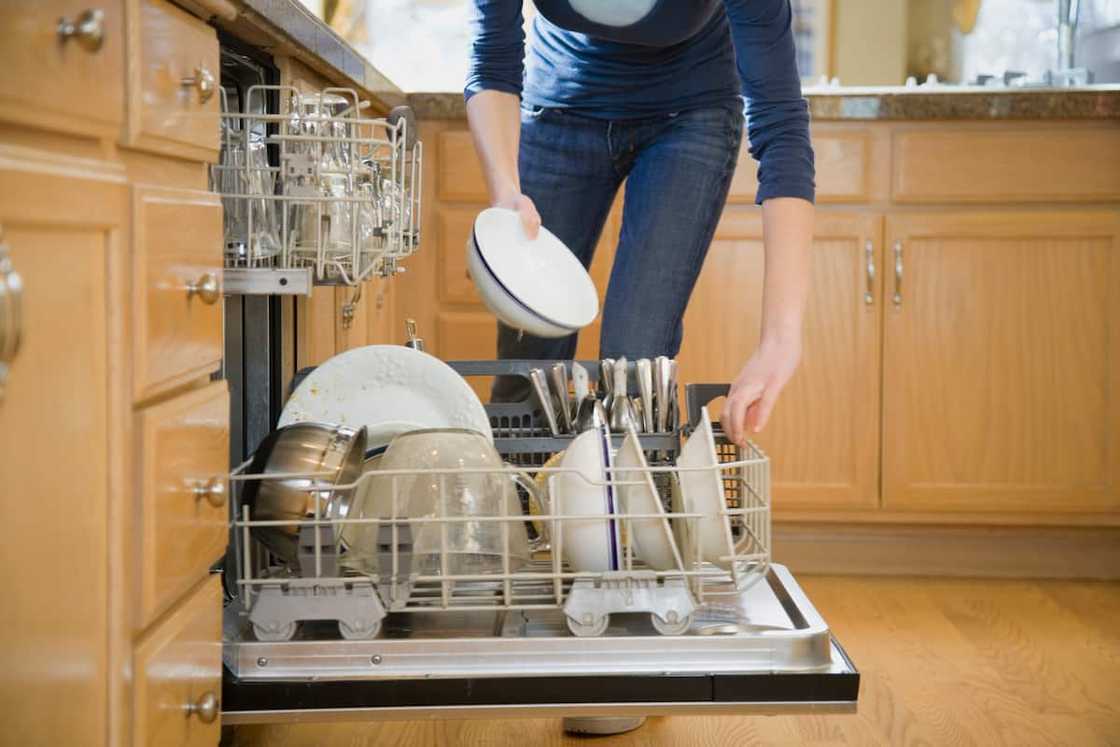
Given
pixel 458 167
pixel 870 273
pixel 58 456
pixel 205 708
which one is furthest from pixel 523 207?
pixel 870 273

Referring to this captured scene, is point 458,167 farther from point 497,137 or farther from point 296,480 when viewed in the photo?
point 296,480

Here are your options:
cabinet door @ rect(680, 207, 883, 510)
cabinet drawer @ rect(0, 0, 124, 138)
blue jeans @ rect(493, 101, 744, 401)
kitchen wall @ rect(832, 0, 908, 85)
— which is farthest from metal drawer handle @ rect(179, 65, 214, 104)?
kitchen wall @ rect(832, 0, 908, 85)

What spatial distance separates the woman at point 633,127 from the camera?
57.3 inches

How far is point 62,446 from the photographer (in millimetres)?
743

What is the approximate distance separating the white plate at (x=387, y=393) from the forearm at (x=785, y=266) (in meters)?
0.31

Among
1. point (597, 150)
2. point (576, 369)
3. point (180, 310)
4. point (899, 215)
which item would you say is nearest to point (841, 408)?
point (899, 215)

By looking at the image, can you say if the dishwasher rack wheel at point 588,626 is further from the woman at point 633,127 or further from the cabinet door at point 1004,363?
the cabinet door at point 1004,363

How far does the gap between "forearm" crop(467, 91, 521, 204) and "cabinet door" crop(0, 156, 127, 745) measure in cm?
76

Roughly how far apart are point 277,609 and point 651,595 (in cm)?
28

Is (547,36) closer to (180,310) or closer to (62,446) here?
(180,310)

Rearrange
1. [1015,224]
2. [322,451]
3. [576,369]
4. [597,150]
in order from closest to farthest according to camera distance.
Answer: [322,451], [576,369], [597,150], [1015,224]

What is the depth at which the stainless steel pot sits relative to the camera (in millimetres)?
1073

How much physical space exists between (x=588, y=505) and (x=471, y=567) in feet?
0.35

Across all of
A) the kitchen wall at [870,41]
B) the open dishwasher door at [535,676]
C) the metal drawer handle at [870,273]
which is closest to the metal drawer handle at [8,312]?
the open dishwasher door at [535,676]
